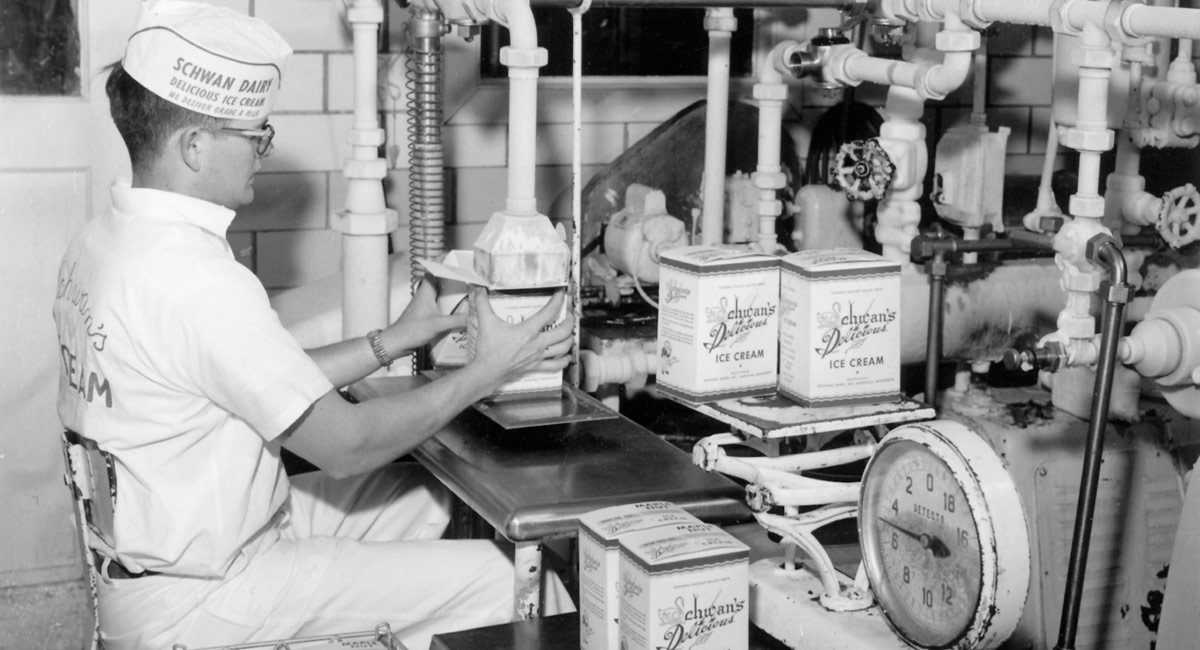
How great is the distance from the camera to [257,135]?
7.10ft

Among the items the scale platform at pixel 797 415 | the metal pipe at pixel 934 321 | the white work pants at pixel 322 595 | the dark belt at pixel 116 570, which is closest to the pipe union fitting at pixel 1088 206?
the scale platform at pixel 797 415

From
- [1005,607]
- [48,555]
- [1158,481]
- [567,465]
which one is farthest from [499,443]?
[48,555]

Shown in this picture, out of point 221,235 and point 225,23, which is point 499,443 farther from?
point 225,23

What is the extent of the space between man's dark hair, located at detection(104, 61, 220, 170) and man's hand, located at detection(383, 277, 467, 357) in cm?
55

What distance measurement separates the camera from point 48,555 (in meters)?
3.20

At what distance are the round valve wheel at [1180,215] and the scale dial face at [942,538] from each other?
124 centimetres

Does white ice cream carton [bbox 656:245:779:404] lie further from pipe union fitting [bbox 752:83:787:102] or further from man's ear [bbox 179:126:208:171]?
pipe union fitting [bbox 752:83:787:102]

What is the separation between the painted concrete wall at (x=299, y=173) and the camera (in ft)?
10.1

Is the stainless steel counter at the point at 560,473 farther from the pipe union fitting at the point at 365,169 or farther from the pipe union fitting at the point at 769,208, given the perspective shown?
the pipe union fitting at the point at 769,208

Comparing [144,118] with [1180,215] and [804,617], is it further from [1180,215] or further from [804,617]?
[1180,215]

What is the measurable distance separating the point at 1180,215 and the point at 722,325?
3.88 feet

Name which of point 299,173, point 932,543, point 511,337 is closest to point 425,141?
point 299,173

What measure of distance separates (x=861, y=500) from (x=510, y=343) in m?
0.62

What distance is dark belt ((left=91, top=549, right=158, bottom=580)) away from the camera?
213cm
